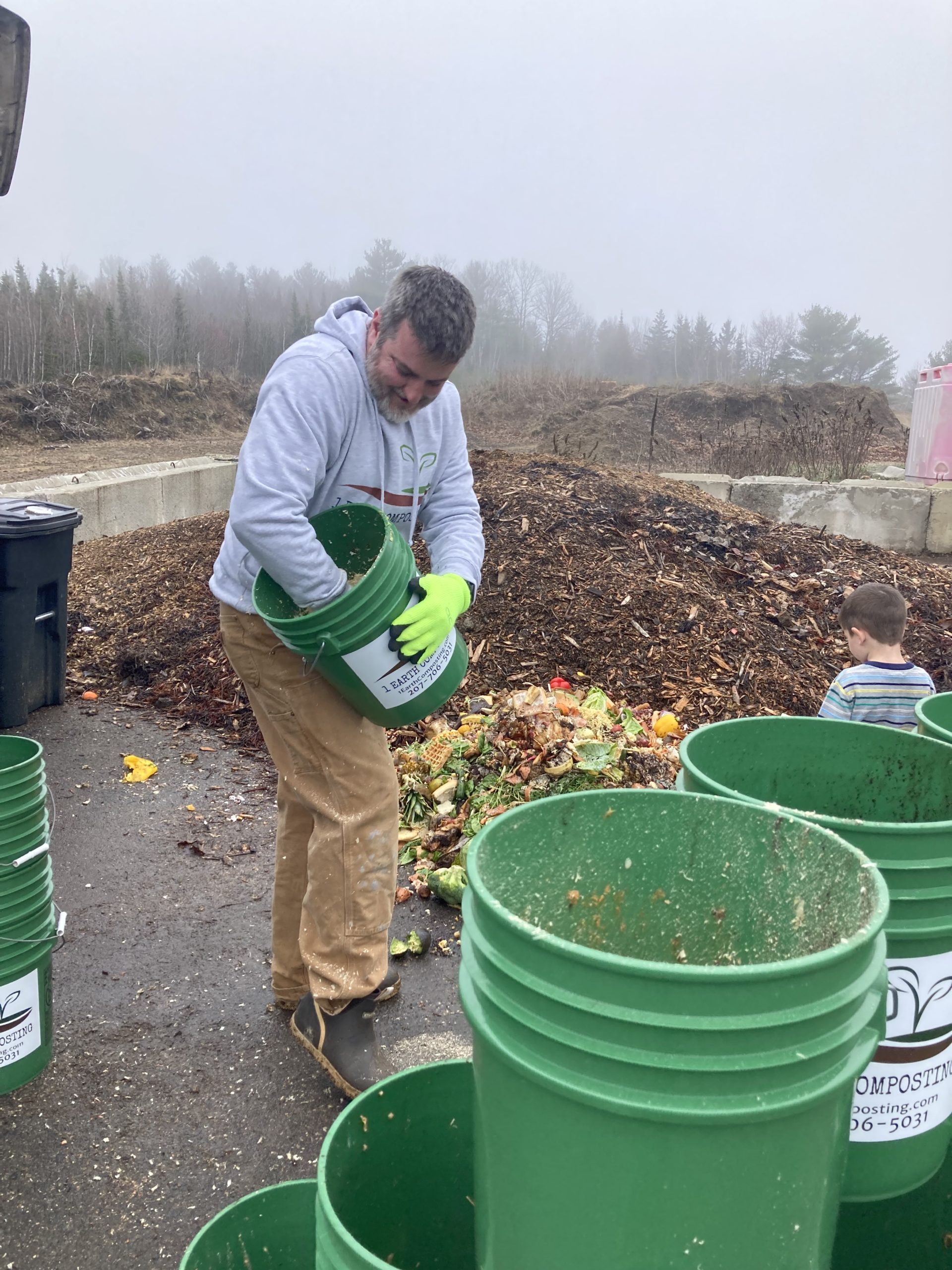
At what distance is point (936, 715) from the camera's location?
240 cm

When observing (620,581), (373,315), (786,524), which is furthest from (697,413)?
(373,315)

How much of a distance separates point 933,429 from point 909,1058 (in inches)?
485

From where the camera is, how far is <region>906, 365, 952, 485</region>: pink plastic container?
12.1 metres

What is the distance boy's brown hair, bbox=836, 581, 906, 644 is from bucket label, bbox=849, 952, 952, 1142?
243 centimetres

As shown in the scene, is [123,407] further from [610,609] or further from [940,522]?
[610,609]

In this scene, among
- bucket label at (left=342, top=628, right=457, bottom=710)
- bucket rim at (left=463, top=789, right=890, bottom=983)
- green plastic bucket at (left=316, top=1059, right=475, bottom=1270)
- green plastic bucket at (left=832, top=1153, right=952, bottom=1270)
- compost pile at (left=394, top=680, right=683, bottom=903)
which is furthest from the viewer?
compost pile at (left=394, top=680, right=683, bottom=903)

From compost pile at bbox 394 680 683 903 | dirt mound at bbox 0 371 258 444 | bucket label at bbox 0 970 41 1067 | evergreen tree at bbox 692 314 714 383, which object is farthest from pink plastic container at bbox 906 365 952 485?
evergreen tree at bbox 692 314 714 383

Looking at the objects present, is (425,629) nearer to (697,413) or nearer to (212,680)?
(212,680)

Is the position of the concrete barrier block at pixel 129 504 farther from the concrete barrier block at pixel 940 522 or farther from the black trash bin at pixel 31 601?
the concrete barrier block at pixel 940 522

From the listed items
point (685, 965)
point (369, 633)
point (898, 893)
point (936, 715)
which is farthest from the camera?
point (369, 633)

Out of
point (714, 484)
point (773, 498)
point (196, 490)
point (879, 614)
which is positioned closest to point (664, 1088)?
point (879, 614)

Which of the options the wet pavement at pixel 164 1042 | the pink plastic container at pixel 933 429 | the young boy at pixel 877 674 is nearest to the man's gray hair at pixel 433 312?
the young boy at pixel 877 674

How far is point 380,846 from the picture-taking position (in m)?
2.78

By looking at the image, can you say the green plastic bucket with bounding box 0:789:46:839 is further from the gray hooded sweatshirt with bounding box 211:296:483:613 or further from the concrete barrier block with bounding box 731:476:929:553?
the concrete barrier block with bounding box 731:476:929:553
